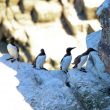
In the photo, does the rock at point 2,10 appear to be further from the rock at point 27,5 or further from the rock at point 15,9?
the rock at point 27,5

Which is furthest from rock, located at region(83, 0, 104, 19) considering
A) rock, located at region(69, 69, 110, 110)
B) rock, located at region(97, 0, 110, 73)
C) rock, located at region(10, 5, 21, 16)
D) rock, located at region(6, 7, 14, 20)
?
rock, located at region(97, 0, 110, 73)

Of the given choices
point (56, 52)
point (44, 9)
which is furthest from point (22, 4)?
point (56, 52)

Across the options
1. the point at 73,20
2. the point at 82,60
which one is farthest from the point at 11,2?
the point at 82,60

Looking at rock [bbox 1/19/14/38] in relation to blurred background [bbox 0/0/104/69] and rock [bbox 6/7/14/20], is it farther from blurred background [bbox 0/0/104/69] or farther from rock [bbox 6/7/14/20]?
rock [bbox 6/7/14/20]

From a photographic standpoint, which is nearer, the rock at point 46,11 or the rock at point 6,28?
the rock at point 6,28

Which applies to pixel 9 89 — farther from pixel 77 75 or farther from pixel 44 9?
pixel 44 9

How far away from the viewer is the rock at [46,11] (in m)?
24.9

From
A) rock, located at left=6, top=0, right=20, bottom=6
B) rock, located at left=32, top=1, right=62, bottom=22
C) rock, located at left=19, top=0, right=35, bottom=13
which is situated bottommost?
rock, located at left=32, top=1, right=62, bottom=22

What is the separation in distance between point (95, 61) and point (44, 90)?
67.0 inches

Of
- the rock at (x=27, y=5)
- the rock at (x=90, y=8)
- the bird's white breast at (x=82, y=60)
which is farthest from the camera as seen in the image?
the rock at (x=27, y=5)

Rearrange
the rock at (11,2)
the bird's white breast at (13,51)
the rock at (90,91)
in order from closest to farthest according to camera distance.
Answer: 1. the rock at (90,91)
2. the bird's white breast at (13,51)
3. the rock at (11,2)

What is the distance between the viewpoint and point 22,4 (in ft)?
82.2

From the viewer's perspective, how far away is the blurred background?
24.2 meters

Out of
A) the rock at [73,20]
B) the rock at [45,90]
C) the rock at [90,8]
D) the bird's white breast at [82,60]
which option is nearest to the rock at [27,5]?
the rock at [73,20]
